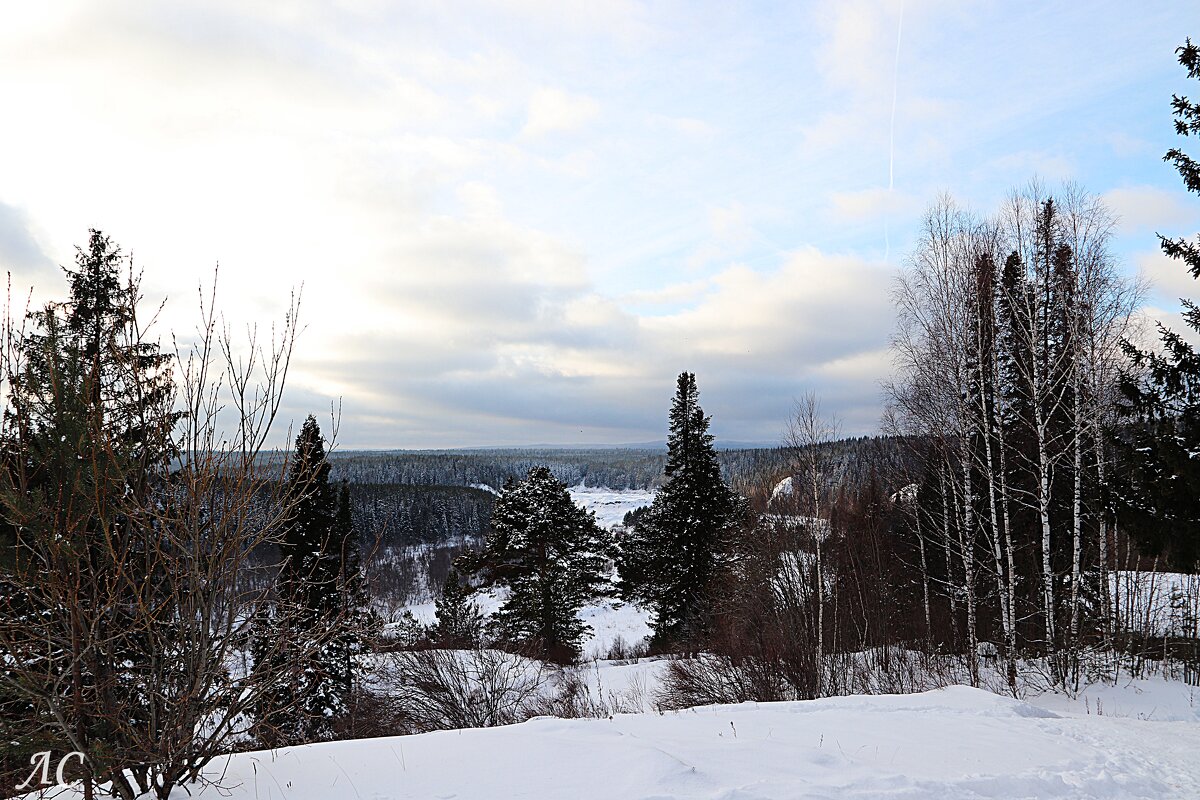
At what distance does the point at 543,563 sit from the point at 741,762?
Answer: 69.1 feet

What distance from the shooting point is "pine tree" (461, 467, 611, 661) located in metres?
24.8

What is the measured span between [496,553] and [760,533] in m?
11.8

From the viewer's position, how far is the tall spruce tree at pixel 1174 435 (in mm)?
8070

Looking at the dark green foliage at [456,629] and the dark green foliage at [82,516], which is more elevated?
the dark green foliage at [82,516]

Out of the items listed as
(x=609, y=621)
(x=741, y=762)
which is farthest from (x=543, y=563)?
(x=609, y=621)

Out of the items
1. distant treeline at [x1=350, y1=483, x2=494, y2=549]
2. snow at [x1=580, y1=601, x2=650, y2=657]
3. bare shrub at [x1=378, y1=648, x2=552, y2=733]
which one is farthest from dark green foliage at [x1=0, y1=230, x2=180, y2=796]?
distant treeline at [x1=350, y1=483, x2=494, y2=549]

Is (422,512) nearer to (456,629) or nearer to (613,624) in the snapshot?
(613,624)

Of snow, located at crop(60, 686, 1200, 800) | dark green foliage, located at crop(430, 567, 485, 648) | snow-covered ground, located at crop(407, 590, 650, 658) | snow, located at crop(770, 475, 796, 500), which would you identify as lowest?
snow-covered ground, located at crop(407, 590, 650, 658)

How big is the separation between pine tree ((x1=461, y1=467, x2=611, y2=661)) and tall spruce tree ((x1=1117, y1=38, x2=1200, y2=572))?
19355 millimetres

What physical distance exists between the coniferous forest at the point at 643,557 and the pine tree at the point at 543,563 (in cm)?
13

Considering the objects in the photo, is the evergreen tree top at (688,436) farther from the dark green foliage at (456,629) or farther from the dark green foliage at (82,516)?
the dark green foliage at (82,516)

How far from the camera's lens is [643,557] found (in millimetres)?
29516

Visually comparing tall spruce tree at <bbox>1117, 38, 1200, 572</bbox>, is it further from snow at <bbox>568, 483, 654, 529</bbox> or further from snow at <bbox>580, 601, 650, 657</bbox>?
snow at <bbox>568, 483, 654, 529</bbox>

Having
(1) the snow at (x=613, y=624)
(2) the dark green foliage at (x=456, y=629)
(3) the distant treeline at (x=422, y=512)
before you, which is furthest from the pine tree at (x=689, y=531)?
(3) the distant treeline at (x=422, y=512)
